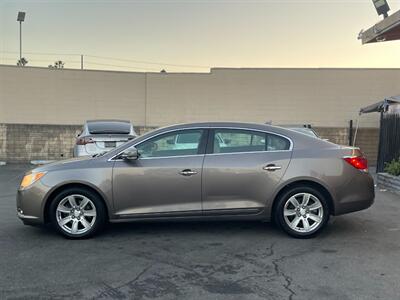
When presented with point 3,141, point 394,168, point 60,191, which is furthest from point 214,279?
point 3,141

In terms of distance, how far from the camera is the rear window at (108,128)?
35.1ft

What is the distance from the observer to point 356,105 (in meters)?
17.2

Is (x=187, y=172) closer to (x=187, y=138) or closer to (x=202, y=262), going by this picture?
(x=187, y=138)

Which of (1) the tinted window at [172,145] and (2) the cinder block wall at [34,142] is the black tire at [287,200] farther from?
(2) the cinder block wall at [34,142]

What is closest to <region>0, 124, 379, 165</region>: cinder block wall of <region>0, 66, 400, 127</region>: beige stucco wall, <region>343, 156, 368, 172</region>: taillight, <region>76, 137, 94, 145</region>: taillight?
<region>0, 66, 400, 127</region>: beige stucco wall

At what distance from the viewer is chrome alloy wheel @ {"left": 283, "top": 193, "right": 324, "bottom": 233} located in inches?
238

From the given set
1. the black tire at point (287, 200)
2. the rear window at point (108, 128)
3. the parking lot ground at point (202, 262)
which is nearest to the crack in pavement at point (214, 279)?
the parking lot ground at point (202, 262)

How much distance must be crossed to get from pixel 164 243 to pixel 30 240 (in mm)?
1735

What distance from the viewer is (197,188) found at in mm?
5988

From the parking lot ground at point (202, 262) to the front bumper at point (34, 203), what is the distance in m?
0.28

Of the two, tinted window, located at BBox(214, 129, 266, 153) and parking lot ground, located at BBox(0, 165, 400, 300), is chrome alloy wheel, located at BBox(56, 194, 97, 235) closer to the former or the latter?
parking lot ground, located at BBox(0, 165, 400, 300)

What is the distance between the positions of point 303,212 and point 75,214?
2.94 meters

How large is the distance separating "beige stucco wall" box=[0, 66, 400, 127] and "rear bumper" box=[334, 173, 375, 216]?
1138cm

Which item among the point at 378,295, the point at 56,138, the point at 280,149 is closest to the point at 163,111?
the point at 56,138
